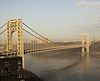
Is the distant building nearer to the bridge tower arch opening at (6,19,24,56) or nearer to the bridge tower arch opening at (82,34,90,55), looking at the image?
the bridge tower arch opening at (6,19,24,56)

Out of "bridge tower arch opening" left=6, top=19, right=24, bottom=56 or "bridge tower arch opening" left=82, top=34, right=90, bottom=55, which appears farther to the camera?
"bridge tower arch opening" left=82, top=34, right=90, bottom=55

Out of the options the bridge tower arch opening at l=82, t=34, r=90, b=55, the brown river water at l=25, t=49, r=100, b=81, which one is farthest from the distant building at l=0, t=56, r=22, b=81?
the bridge tower arch opening at l=82, t=34, r=90, b=55

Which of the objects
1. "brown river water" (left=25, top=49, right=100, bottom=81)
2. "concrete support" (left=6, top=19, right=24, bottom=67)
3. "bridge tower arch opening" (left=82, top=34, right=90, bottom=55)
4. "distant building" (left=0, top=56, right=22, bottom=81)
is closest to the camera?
"distant building" (left=0, top=56, right=22, bottom=81)

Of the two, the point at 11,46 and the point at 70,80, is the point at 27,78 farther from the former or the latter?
the point at 11,46

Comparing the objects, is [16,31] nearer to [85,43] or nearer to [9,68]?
[9,68]

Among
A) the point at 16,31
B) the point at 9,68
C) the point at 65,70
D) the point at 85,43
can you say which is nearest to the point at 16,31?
the point at 16,31

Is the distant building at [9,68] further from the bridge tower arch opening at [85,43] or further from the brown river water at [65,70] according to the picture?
the bridge tower arch opening at [85,43]

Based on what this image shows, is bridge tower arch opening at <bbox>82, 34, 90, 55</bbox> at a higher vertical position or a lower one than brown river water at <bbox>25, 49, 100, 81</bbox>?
higher

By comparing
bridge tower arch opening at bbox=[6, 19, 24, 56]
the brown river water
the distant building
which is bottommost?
the brown river water

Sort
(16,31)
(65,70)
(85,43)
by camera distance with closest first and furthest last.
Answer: (16,31)
(65,70)
(85,43)

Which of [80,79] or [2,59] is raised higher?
[2,59]

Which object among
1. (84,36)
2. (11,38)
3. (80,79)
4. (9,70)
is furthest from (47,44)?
(84,36)

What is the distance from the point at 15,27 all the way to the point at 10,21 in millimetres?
1122

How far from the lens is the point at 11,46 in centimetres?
3134
